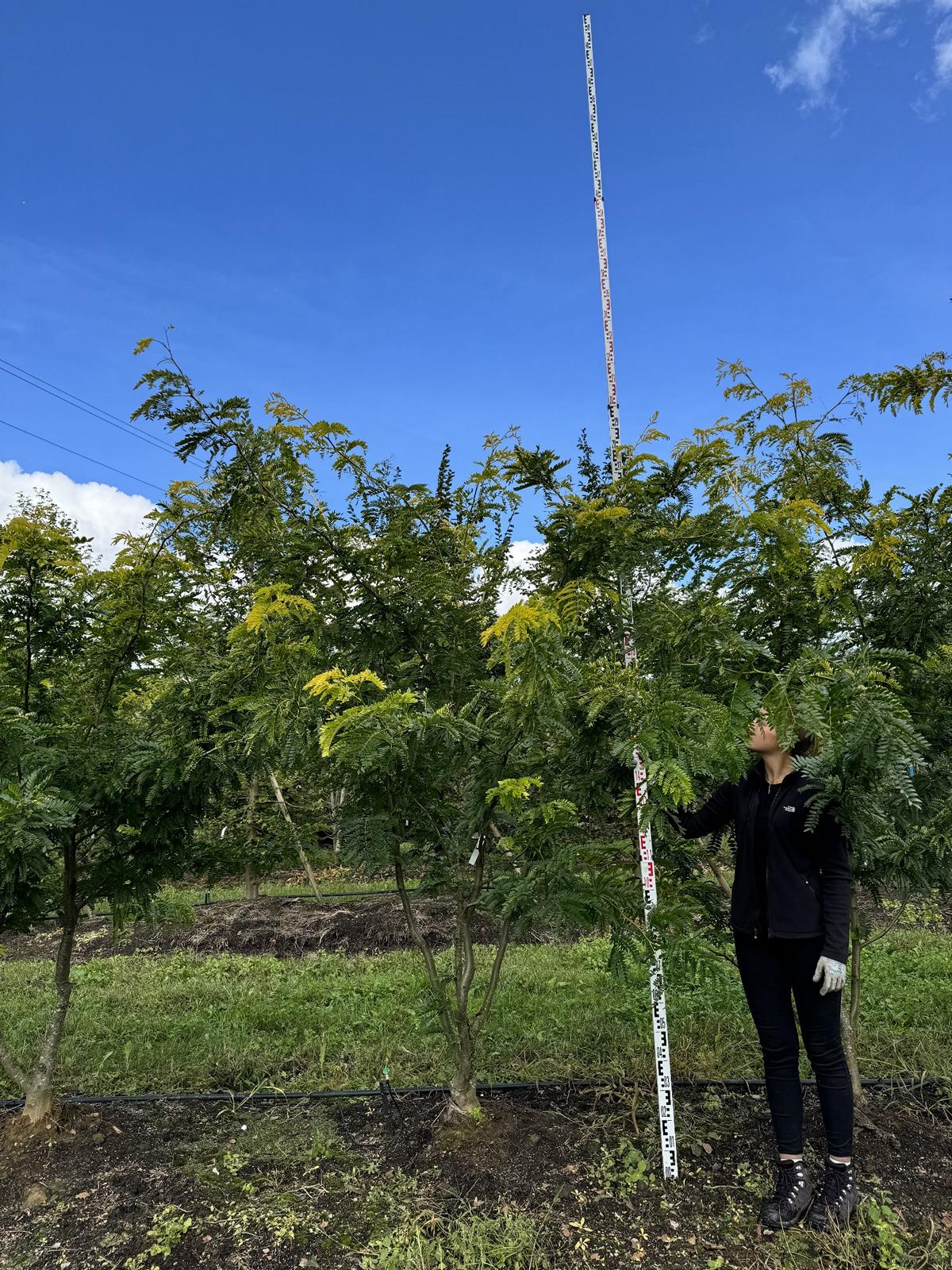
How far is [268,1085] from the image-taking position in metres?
3.90

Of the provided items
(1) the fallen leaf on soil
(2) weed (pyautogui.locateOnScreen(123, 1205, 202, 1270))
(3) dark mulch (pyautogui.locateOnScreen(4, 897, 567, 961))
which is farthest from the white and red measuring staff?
(3) dark mulch (pyautogui.locateOnScreen(4, 897, 567, 961))

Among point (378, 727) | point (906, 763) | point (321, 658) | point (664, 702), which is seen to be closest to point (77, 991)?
point (321, 658)

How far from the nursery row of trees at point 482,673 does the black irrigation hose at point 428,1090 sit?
17.4 inches

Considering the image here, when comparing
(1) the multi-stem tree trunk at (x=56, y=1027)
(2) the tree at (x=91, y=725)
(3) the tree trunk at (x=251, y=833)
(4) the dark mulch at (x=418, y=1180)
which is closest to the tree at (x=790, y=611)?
(4) the dark mulch at (x=418, y=1180)

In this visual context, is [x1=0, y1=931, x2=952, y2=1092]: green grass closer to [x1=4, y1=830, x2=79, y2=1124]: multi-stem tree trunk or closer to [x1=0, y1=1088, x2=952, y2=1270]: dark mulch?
[x1=0, y1=1088, x2=952, y2=1270]: dark mulch

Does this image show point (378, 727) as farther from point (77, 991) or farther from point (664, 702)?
point (77, 991)

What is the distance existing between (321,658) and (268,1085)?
2.49 m

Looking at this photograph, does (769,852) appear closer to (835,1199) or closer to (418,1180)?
(835,1199)

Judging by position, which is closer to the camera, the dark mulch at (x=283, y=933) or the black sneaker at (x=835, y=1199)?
the black sneaker at (x=835, y=1199)

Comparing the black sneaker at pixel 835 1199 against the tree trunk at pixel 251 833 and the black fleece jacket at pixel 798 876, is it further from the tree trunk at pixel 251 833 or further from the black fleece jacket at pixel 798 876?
the tree trunk at pixel 251 833

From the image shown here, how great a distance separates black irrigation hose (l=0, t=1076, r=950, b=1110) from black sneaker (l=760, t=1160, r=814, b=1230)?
890mm

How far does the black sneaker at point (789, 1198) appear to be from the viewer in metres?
2.63

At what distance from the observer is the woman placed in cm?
263

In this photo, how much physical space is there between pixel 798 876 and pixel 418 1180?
6.11 feet
